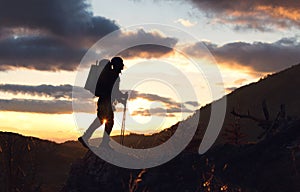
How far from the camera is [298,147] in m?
10.8

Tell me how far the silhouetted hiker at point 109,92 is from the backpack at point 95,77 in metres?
0.03

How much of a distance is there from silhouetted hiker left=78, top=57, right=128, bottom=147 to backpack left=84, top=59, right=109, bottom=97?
3 centimetres

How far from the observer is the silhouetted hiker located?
13.8 metres

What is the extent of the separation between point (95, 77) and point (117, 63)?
2.33ft

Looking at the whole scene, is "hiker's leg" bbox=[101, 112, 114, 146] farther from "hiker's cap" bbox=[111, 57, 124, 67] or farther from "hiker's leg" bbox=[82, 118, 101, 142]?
"hiker's cap" bbox=[111, 57, 124, 67]

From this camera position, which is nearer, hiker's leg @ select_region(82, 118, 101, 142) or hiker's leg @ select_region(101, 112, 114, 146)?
hiker's leg @ select_region(101, 112, 114, 146)

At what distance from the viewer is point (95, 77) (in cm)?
1384

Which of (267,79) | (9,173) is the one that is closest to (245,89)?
(267,79)

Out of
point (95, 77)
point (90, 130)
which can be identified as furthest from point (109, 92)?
point (90, 130)

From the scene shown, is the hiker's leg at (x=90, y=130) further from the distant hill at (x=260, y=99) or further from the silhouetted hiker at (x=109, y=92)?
the distant hill at (x=260, y=99)

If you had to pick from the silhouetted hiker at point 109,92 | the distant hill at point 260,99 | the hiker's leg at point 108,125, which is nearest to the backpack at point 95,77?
the silhouetted hiker at point 109,92

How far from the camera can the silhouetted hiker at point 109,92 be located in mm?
13805

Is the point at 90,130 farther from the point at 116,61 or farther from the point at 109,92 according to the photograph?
the point at 116,61

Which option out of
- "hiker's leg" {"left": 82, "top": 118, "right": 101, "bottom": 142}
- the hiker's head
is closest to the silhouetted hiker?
the hiker's head
